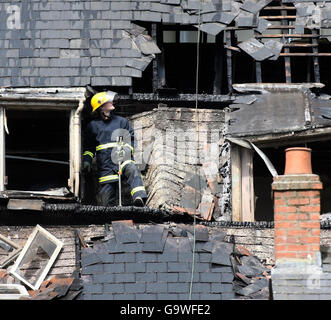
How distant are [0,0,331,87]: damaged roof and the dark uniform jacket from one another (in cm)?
64

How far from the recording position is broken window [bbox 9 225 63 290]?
23.8 metres

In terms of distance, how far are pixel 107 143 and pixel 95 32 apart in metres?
1.87

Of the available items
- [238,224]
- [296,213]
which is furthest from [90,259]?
[296,213]

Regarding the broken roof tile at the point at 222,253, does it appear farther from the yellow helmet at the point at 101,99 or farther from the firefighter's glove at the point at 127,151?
the yellow helmet at the point at 101,99

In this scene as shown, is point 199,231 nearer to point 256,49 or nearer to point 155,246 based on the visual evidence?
point 155,246

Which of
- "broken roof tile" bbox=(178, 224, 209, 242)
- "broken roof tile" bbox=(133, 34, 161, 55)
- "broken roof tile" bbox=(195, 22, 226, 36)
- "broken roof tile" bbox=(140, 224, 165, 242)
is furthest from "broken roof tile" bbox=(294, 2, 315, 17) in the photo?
"broken roof tile" bbox=(140, 224, 165, 242)

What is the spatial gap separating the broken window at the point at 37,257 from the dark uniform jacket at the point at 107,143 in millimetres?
1730

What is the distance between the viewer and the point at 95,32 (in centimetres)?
2636

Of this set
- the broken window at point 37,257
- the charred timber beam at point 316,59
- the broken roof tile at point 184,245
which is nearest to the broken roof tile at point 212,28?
the charred timber beam at point 316,59

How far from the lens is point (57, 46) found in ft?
86.2

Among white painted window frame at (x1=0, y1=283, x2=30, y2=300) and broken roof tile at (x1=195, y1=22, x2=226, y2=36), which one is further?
broken roof tile at (x1=195, y1=22, x2=226, y2=36)

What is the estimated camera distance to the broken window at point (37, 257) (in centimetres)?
2384

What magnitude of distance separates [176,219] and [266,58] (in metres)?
3.31

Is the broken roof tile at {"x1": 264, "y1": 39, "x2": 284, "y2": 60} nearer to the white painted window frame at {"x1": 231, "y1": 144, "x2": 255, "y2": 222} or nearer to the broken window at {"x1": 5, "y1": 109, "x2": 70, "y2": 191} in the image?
the white painted window frame at {"x1": 231, "y1": 144, "x2": 255, "y2": 222}
